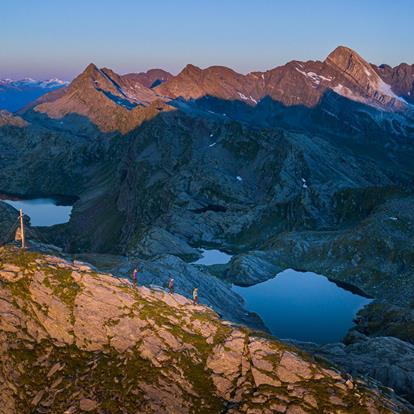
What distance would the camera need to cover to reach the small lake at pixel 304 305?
76188mm

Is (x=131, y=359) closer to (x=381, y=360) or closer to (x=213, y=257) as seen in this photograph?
(x=381, y=360)

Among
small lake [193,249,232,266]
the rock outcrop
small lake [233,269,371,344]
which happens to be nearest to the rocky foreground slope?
the rock outcrop

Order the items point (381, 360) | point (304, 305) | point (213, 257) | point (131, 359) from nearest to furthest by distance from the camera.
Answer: point (131, 359) → point (381, 360) → point (304, 305) → point (213, 257)

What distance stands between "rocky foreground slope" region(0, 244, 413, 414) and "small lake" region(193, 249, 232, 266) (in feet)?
308

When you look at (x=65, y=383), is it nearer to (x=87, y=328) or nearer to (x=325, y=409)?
(x=87, y=328)

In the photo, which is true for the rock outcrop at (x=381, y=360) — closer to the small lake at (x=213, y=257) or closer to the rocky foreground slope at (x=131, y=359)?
the rocky foreground slope at (x=131, y=359)

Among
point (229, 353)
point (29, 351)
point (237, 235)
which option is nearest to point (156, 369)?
point (229, 353)

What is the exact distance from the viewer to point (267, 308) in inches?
3369

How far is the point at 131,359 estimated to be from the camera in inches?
1227

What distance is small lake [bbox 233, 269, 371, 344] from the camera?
76.2m

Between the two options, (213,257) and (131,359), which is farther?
(213,257)

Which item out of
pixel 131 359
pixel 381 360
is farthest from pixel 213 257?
pixel 131 359

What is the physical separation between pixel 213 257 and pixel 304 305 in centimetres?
5465

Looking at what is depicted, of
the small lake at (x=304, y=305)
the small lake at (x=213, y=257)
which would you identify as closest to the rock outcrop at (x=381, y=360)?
the small lake at (x=304, y=305)
